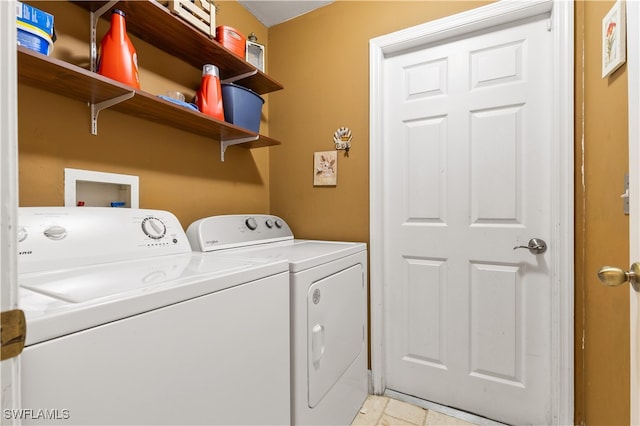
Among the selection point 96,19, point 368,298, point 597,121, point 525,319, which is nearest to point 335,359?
point 368,298

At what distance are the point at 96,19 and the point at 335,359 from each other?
1813 mm

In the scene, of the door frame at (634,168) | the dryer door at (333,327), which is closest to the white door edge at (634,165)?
the door frame at (634,168)

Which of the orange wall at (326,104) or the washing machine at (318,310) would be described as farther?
the orange wall at (326,104)

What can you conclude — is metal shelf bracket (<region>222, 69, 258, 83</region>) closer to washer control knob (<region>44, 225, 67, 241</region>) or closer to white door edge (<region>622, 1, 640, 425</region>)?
washer control knob (<region>44, 225, 67, 241</region>)

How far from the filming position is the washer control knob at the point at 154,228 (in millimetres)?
1176

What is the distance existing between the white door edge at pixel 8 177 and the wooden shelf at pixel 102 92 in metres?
0.67

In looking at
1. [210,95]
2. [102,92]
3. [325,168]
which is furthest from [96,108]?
[325,168]

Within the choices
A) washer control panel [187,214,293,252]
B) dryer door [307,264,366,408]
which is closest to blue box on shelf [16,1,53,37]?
washer control panel [187,214,293,252]

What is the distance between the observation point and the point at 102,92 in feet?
3.66

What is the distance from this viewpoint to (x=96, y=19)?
1217 millimetres

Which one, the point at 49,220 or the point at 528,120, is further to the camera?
the point at 528,120

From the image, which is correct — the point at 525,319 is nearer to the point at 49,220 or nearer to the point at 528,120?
the point at 528,120

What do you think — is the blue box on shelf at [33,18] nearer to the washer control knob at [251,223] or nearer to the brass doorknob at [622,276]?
the washer control knob at [251,223]

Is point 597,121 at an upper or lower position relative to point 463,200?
upper
